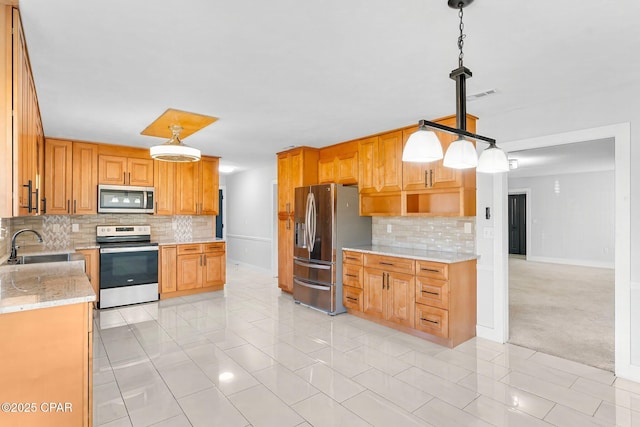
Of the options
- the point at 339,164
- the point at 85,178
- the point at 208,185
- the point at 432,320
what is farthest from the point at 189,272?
the point at 432,320

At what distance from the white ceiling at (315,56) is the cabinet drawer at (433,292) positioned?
173cm

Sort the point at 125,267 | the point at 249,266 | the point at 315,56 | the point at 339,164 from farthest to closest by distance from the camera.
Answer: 1. the point at 249,266
2. the point at 339,164
3. the point at 125,267
4. the point at 315,56

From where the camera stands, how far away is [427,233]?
4.38m

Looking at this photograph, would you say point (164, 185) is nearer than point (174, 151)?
No

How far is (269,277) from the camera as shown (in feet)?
23.1

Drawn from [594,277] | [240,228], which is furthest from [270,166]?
[594,277]

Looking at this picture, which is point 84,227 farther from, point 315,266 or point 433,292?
point 433,292

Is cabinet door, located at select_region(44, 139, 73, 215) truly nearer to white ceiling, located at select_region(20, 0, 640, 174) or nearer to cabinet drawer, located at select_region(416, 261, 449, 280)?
white ceiling, located at select_region(20, 0, 640, 174)

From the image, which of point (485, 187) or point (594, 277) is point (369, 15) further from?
point (594, 277)

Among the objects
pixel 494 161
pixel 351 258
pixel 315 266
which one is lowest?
pixel 315 266

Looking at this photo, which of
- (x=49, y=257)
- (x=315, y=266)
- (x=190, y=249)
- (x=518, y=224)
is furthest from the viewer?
(x=518, y=224)

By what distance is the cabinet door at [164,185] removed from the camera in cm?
561

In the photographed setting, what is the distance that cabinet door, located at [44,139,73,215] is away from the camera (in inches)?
186

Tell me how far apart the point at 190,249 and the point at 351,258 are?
271 cm
